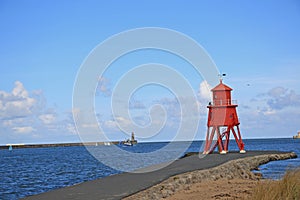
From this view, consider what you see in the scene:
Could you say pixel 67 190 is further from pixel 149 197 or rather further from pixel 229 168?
pixel 229 168

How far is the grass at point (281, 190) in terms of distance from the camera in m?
10.9

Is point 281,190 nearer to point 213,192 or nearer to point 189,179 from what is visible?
point 213,192

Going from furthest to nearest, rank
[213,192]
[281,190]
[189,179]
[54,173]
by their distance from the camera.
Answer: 1. [54,173]
2. [189,179]
3. [213,192]
4. [281,190]

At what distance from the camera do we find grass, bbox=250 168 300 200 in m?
10.9

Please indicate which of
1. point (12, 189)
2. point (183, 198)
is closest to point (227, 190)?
point (183, 198)

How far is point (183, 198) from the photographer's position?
16859 millimetres

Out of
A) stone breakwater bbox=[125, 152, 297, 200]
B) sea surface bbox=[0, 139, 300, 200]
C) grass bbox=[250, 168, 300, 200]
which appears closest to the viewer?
grass bbox=[250, 168, 300, 200]

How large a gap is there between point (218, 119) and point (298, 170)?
27450 mm

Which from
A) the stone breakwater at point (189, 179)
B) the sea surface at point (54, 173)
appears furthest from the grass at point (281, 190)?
the stone breakwater at point (189, 179)

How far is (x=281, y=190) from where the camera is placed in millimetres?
11992

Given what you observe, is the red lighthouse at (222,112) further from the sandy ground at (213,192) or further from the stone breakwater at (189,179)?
the sandy ground at (213,192)

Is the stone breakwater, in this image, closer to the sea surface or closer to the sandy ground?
the sandy ground

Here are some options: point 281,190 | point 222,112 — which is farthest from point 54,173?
point 281,190

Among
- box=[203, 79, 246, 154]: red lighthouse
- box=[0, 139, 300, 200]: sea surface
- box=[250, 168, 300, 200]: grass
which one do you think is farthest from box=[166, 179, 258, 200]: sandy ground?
box=[203, 79, 246, 154]: red lighthouse
